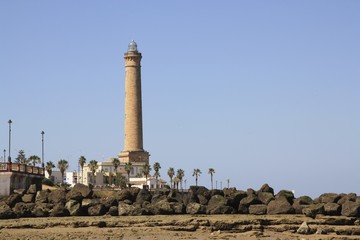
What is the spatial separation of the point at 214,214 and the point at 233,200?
193 cm

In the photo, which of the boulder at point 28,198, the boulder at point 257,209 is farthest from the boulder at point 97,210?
the boulder at point 257,209

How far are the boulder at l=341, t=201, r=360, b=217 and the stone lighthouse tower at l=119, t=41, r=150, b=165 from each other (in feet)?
214

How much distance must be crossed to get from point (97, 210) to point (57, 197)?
389cm

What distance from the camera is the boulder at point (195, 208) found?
4059 cm

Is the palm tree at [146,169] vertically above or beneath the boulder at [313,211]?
above

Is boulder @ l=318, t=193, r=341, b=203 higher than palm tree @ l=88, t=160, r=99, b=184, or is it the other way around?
palm tree @ l=88, t=160, r=99, b=184

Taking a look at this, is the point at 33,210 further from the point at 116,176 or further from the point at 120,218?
the point at 116,176

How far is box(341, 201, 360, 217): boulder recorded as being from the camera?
38.1 meters

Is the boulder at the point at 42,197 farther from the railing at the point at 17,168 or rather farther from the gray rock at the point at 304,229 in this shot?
the gray rock at the point at 304,229

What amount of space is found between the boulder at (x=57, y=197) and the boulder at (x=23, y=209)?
1.53 meters

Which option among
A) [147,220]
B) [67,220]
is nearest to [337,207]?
[147,220]

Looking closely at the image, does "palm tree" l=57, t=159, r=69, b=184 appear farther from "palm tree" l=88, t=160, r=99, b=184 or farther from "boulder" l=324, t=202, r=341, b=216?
"boulder" l=324, t=202, r=341, b=216

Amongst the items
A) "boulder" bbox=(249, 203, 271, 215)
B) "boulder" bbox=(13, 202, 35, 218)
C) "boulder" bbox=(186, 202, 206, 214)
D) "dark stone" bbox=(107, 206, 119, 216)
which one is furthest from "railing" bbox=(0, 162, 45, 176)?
"boulder" bbox=(249, 203, 271, 215)

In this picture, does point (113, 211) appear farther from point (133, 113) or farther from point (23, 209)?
point (133, 113)
